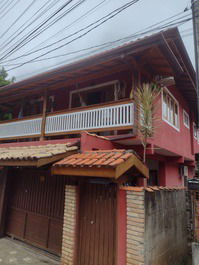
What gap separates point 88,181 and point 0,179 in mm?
4443

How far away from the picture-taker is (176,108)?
31.0ft

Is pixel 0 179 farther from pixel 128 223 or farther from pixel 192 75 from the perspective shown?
pixel 192 75

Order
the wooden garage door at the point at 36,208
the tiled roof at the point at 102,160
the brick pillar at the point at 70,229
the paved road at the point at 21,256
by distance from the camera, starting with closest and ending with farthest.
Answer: the tiled roof at the point at 102,160 → the brick pillar at the point at 70,229 → the paved road at the point at 21,256 → the wooden garage door at the point at 36,208

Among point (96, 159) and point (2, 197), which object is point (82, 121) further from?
point (2, 197)

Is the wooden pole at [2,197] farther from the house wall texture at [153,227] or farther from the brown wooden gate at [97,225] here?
the house wall texture at [153,227]

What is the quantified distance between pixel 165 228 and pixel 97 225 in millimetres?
→ 1500

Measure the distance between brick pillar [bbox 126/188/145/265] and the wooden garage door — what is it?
2.42m

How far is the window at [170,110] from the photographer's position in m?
7.83

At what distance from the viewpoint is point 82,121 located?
6410 millimetres

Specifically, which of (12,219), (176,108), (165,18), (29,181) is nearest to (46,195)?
(29,181)

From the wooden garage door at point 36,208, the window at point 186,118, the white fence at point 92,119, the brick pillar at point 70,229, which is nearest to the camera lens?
the brick pillar at point 70,229

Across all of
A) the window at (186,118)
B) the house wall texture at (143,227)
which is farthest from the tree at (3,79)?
the house wall texture at (143,227)

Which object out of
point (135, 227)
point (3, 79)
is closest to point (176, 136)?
point (135, 227)

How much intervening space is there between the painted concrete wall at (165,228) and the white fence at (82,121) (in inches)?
92.0
